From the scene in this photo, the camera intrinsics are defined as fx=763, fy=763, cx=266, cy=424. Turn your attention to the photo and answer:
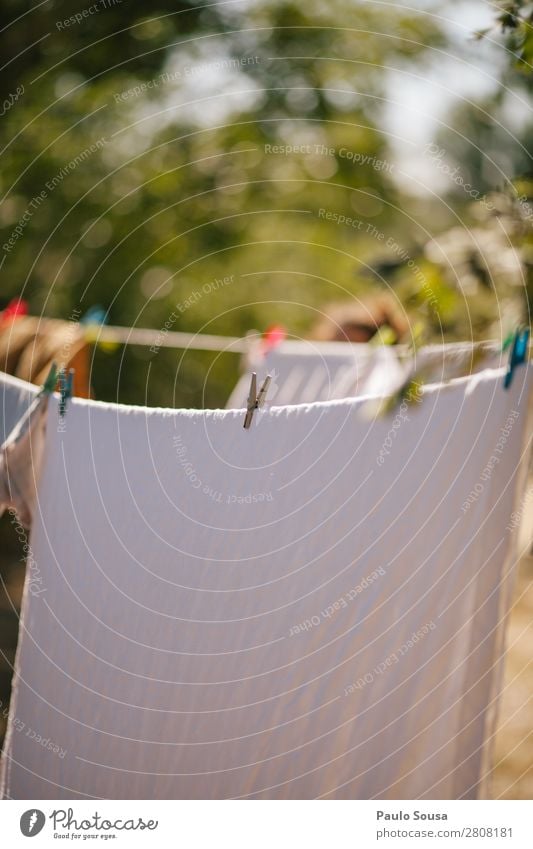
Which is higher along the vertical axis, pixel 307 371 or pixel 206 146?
A: pixel 206 146

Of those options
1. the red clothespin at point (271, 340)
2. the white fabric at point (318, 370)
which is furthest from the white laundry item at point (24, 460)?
the red clothespin at point (271, 340)

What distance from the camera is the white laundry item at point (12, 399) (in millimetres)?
1054

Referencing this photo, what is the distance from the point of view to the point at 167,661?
0.96m

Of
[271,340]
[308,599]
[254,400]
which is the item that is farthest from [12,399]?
[271,340]

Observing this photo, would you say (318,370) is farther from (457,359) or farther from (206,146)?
(206,146)

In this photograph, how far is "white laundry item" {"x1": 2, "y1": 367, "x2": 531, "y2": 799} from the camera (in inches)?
34.9

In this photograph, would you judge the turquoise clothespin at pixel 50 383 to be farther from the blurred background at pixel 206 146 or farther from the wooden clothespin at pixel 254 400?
the blurred background at pixel 206 146

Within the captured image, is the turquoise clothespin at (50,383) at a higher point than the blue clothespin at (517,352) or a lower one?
lower

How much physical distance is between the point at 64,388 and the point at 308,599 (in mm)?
423

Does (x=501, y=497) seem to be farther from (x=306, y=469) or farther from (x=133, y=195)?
(x=133, y=195)

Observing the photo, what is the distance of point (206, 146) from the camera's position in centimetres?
362

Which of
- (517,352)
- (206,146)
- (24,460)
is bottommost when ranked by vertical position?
(24,460)

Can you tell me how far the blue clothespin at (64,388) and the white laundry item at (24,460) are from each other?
3 centimetres
